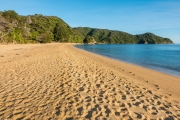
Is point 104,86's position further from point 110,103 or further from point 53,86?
point 53,86

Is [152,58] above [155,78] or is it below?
below

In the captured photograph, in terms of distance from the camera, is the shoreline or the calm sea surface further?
the calm sea surface

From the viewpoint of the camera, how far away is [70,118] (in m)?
4.67

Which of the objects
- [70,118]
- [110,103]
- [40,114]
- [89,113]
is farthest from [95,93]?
[40,114]

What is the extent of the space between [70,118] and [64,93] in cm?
231

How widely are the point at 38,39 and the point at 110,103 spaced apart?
3312 inches

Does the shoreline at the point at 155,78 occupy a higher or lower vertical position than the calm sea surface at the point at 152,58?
higher

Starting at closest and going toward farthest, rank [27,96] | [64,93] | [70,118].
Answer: [70,118]
[27,96]
[64,93]

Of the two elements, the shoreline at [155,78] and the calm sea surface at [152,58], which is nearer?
the shoreline at [155,78]

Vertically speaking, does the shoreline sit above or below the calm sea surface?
above

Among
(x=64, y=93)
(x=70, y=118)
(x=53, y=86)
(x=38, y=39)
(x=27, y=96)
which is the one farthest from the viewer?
(x=38, y=39)

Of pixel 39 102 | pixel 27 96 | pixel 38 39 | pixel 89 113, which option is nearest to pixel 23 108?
pixel 39 102

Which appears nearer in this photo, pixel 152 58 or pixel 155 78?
pixel 155 78

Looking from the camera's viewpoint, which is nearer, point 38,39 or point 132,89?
point 132,89
